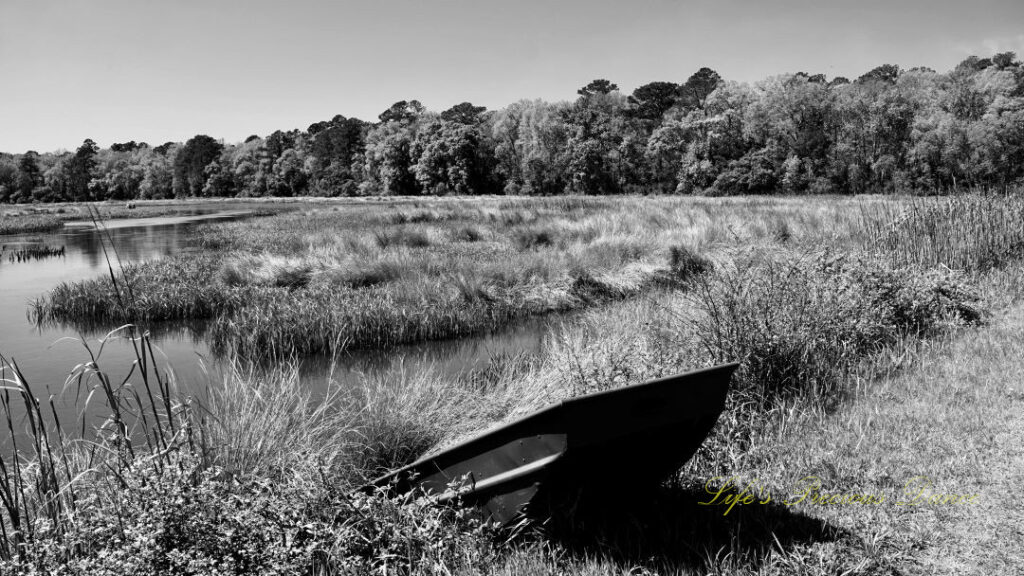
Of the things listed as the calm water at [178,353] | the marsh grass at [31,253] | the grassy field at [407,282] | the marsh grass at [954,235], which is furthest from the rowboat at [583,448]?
the marsh grass at [31,253]

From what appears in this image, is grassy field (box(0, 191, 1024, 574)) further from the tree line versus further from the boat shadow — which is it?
the tree line

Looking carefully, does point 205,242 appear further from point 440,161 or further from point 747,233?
point 440,161

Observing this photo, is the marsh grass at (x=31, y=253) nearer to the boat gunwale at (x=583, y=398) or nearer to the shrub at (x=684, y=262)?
the shrub at (x=684, y=262)

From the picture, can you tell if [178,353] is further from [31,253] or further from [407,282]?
[31,253]

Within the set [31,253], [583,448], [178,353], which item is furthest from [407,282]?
[31,253]

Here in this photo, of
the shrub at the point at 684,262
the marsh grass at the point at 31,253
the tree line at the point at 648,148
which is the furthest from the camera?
the tree line at the point at 648,148

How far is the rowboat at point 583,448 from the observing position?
236cm

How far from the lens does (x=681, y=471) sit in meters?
3.84

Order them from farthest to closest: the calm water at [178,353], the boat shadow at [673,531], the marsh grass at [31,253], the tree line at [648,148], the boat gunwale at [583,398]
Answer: the tree line at [648,148] → the marsh grass at [31,253] → the calm water at [178,353] → the boat shadow at [673,531] → the boat gunwale at [583,398]

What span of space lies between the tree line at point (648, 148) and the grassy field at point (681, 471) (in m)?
23.2

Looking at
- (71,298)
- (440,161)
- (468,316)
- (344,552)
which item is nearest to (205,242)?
(71,298)

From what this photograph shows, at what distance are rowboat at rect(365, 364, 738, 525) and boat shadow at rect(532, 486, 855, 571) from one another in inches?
8.5

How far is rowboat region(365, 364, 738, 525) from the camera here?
236 cm

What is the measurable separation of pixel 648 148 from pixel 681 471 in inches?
2374
